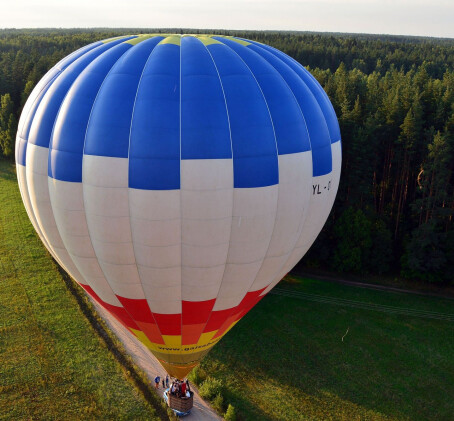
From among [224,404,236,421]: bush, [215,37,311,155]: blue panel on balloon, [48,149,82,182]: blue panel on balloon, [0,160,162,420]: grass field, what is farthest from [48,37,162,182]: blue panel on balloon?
[224,404,236,421]: bush

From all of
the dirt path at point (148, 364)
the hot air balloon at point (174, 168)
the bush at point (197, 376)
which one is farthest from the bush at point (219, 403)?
the hot air balloon at point (174, 168)

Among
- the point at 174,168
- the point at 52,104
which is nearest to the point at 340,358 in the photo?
the point at 174,168

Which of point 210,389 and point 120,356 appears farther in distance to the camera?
point 120,356

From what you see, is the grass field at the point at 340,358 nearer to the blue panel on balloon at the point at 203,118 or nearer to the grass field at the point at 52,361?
the grass field at the point at 52,361

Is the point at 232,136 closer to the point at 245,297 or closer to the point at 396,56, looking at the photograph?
the point at 245,297

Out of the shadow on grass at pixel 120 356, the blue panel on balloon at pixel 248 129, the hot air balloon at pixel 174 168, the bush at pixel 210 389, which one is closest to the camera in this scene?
the hot air balloon at pixel 174 168

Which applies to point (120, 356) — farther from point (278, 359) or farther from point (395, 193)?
point (395, 193)
